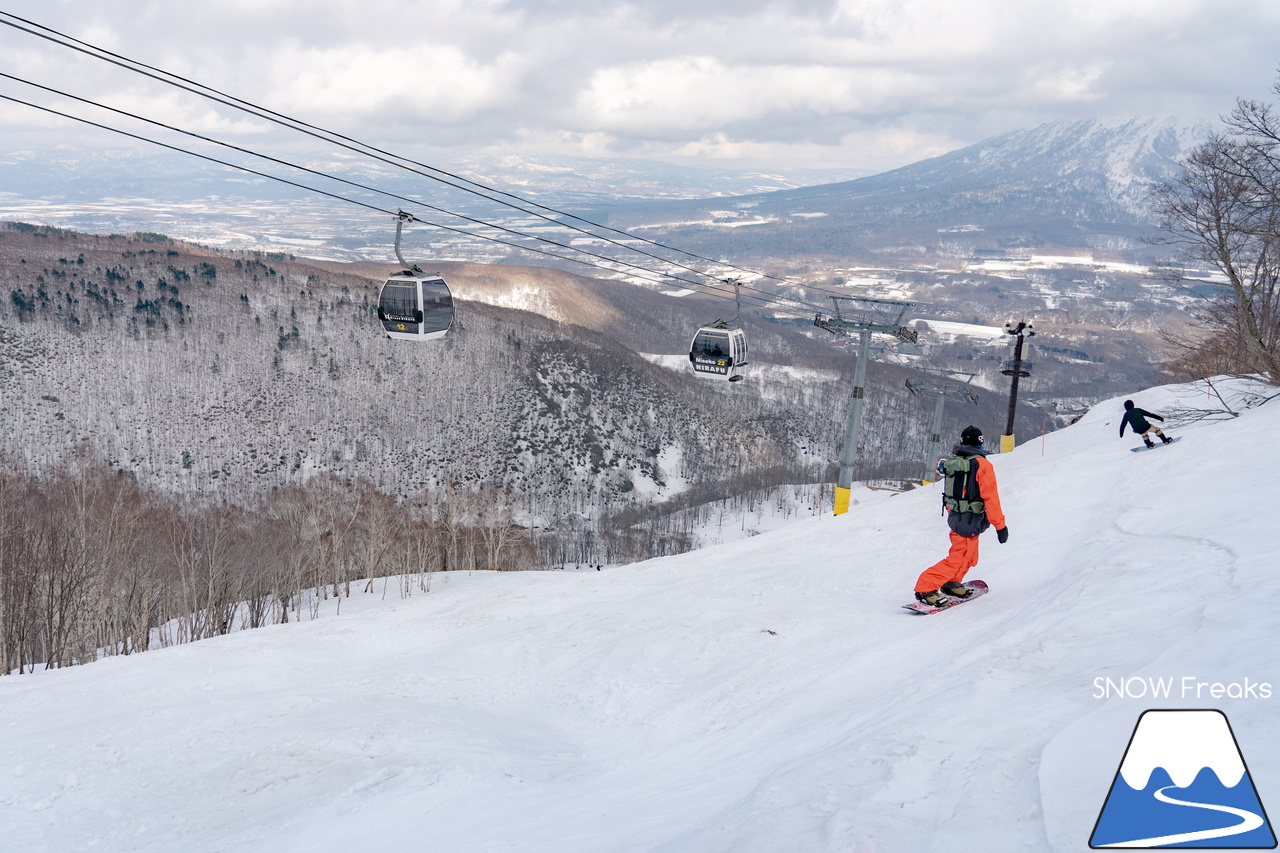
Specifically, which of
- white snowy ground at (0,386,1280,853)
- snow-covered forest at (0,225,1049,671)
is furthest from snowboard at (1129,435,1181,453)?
snow-covered forest at (0,225,1049,671)

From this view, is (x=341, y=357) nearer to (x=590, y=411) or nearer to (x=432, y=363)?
(x=432, y=363)

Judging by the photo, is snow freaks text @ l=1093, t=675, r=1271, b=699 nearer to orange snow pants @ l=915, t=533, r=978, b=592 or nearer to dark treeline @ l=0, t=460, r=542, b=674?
orange snow pants @ l=915, t=533, r=978, b=592

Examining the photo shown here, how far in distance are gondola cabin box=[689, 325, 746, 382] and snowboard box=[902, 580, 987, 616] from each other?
11.9 meters

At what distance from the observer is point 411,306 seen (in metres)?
17.0

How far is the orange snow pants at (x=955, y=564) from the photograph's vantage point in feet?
28.9

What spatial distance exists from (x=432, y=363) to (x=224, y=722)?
93.1m

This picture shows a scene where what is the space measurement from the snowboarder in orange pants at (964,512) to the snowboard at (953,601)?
0.06m

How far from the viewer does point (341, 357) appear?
91.9 meters

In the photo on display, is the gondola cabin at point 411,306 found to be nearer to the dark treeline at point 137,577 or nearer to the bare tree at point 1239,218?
the dark treeline at point 137,577

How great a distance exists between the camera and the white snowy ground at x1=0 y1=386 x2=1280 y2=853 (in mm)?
4160

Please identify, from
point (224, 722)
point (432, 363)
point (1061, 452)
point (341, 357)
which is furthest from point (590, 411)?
point (224, 722)

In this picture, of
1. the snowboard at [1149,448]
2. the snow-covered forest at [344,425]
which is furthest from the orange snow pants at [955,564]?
the snow-covered forest at [344,425]

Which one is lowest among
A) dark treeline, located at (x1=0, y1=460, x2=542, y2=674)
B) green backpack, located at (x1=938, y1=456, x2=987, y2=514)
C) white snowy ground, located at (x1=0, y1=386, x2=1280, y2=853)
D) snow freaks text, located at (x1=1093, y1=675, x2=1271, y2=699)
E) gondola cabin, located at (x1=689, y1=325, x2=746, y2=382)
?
dark treeline, located at (x1=0, y1=460, x2=542, y2=674)

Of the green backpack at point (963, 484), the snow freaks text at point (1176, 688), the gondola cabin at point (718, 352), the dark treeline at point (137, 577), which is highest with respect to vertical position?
the gondola cabin at point (718, 352)
